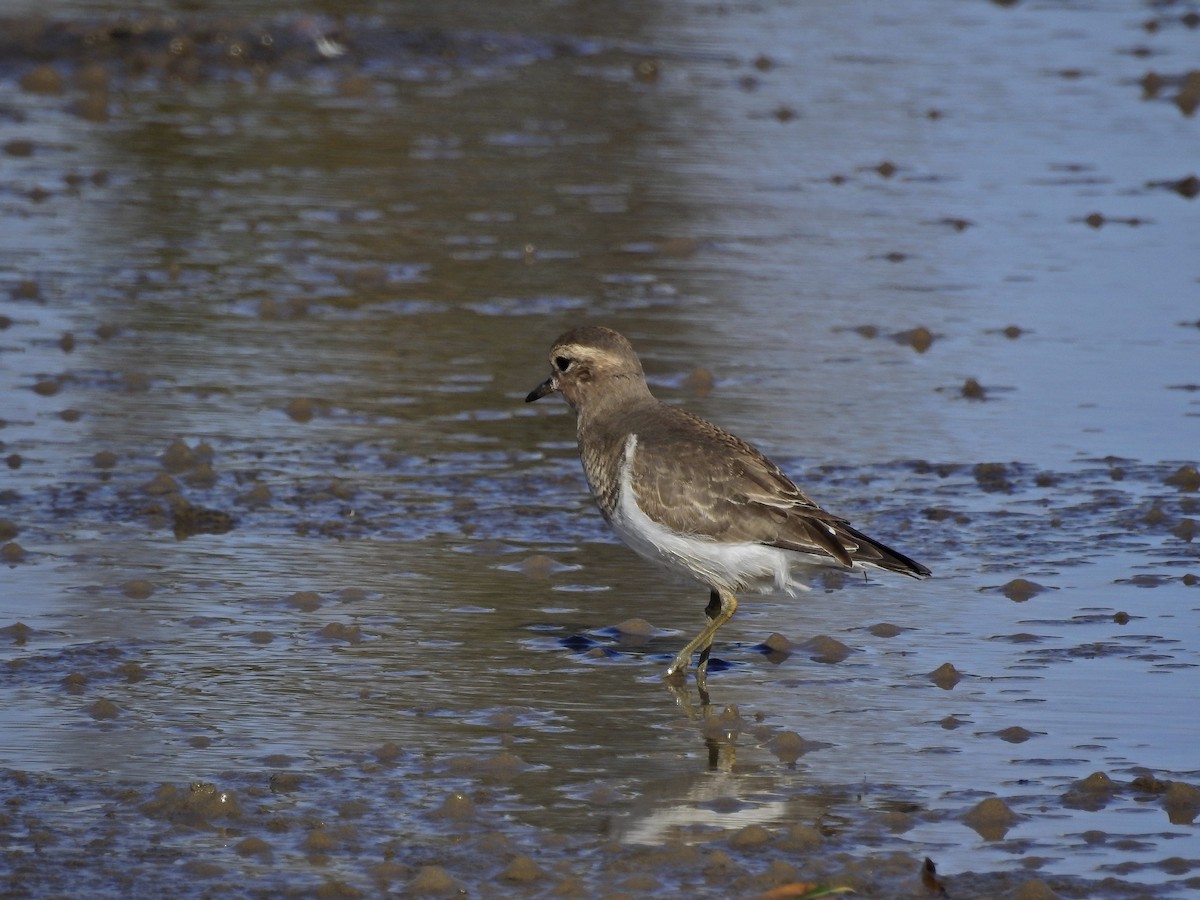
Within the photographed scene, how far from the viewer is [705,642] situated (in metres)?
7.04

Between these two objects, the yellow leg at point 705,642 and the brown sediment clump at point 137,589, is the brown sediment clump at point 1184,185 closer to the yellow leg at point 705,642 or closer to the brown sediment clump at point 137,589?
the yellow leg at point 705,642

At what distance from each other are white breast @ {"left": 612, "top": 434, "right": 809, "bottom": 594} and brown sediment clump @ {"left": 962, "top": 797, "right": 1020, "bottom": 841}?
154 cm

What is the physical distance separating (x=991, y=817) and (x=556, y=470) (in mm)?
3915

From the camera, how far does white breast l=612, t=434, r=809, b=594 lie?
698cm

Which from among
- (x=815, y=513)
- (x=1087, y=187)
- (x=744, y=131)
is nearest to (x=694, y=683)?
(x=815, y=513)

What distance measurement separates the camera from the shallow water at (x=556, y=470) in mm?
5641

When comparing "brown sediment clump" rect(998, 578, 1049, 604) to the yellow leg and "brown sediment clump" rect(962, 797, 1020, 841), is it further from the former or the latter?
"brown sediment clump" rect(962, 797, 1020, 841)

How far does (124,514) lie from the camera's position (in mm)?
8391

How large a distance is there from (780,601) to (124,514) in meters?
2.73

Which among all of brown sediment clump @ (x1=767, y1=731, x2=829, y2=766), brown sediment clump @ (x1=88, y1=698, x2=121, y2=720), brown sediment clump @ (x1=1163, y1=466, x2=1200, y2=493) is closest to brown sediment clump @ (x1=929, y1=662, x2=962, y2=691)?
brown sediment clump @ (x1=767, y1=731, x2=829, y2=766)

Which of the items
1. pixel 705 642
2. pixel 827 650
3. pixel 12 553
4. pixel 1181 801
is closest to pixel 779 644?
pixel 827 650

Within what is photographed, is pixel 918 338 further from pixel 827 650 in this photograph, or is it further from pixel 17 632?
pixel 17 632

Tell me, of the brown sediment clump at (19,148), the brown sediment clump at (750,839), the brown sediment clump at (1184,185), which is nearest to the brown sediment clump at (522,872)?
the brown sediment clump at (750,839)

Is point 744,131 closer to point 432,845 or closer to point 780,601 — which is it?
point 780,601
